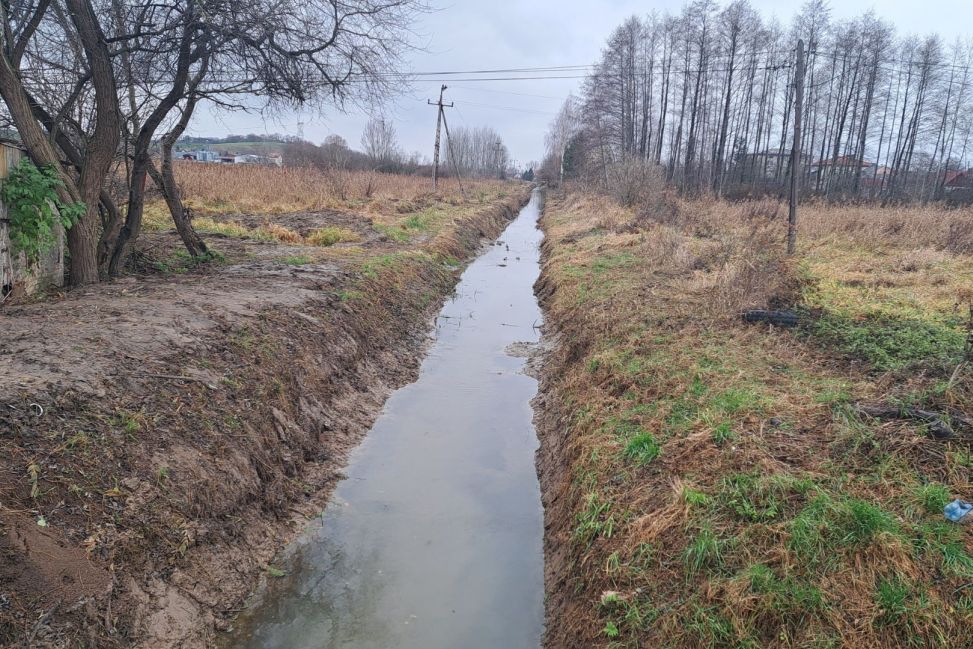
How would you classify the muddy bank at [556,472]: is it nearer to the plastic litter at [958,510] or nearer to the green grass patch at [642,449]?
the green grass patch at [642,449]

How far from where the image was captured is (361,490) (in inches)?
220

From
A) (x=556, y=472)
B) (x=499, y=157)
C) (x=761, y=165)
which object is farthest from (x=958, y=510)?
(x=499, y=157)

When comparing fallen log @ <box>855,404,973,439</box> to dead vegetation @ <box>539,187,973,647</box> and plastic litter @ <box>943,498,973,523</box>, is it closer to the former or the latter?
dead vegetation @ <box>539,187,973,647</box>

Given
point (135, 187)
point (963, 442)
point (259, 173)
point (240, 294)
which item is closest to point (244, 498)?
point (240, 294)

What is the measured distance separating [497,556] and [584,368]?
10.0ft

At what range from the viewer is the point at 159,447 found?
425 centimetres

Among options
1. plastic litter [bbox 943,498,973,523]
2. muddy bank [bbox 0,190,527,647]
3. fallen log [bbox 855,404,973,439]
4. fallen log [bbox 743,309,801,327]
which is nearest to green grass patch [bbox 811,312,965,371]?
fallen log [bbox 743,309,801,327]

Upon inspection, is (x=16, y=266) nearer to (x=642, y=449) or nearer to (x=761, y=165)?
(x=642, y=449)

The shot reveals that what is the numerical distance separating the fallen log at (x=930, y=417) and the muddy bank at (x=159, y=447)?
462 centimetres

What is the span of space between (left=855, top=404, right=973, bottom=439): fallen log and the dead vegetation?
0.18 feet

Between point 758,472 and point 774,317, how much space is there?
407 centimetres

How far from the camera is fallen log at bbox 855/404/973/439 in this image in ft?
13.2

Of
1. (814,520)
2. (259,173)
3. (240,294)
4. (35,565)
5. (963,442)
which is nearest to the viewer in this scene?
(35,565)

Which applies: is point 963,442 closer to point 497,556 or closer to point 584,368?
point 497,556
